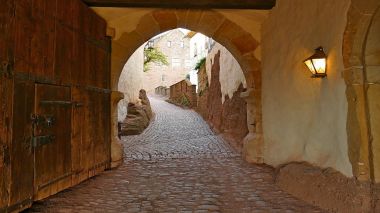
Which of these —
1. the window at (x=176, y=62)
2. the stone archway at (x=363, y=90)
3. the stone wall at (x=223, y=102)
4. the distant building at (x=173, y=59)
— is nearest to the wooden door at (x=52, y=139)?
the stone archway at (x=363, y=90)

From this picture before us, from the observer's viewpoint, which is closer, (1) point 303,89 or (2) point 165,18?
(1) point 303,89

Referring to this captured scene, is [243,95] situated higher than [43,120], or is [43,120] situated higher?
[243,95]

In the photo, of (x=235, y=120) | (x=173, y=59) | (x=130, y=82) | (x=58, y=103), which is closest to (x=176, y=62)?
(x=173, y=59)

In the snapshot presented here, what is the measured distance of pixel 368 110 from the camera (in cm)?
235

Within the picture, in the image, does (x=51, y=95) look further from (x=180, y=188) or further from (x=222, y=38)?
(x=222, y=38)

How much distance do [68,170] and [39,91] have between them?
3.26 feet

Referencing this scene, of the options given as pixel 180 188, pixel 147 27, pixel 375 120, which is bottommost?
pixel 180 188

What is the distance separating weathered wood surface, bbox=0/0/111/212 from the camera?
2359mm

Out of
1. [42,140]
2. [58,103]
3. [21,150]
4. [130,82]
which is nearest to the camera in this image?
[21,150]

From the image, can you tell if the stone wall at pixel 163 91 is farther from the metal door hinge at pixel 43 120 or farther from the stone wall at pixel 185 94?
the metal door hinge at pixel 43 120

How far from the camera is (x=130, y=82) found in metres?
10.5

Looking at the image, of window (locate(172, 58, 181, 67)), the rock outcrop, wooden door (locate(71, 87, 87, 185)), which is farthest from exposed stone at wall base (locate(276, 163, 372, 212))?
window (locate(172, 58, 181, 67))

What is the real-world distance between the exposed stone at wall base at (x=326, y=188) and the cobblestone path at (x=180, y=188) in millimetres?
111

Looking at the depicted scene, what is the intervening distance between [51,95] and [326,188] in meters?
2.87
